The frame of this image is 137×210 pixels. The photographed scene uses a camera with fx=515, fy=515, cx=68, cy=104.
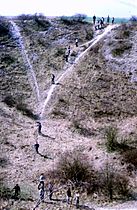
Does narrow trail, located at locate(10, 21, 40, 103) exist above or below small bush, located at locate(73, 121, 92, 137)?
above

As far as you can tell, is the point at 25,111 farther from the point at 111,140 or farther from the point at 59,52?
the point at 59,52

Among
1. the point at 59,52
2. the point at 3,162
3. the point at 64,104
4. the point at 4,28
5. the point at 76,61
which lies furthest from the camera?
the point at 4,28

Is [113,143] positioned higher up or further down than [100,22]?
further down

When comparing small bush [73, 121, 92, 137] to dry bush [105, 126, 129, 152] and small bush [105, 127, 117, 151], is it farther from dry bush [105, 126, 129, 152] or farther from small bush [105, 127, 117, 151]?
dry bush [105, 126, 129, 152]

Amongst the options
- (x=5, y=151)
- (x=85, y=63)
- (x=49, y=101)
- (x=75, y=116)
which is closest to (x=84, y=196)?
(x=5, y=151)

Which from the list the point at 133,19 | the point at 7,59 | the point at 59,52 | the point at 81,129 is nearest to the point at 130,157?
the point at 81,129

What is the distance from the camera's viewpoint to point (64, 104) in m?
47.8

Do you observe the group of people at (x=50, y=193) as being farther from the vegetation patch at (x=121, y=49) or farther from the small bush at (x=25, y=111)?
the vegetation patch at (x=121, y=49)

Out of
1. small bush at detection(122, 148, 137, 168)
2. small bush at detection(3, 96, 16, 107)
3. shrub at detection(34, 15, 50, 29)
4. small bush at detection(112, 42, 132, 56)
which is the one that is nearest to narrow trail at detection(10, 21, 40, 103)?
small bush at detection(3, 96, 16, 107)

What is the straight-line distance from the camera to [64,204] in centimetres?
3122

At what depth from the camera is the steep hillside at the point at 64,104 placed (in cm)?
3484

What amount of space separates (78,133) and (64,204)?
38.7ft

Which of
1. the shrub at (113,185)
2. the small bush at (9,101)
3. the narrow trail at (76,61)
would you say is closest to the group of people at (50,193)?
the shrub at (113,185)

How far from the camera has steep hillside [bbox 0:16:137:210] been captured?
34.8 metres
